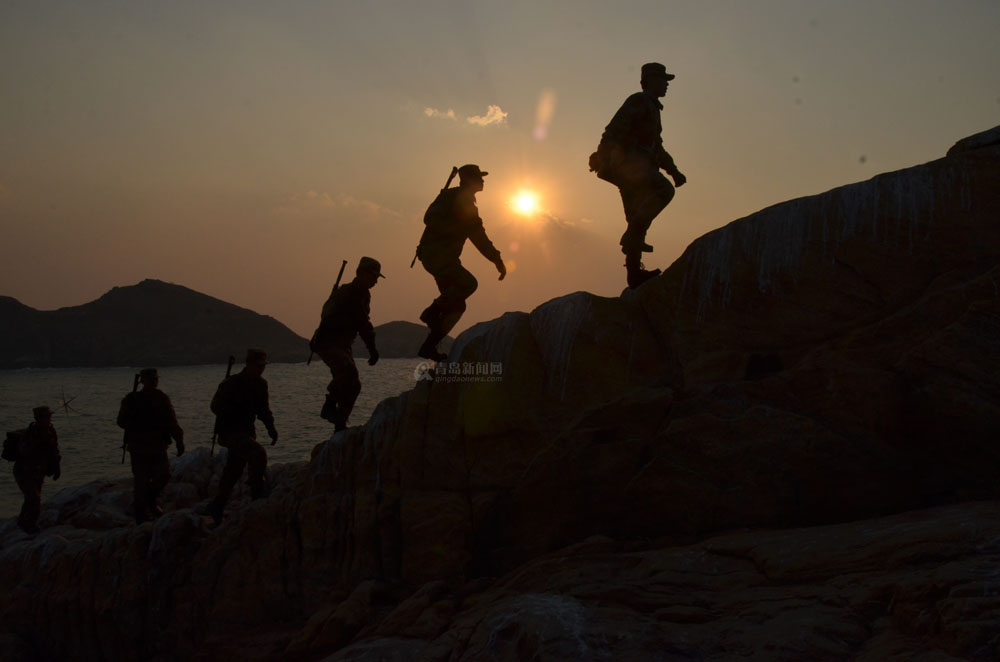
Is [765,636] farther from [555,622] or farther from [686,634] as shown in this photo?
[555,622]

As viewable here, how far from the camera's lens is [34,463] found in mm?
11070

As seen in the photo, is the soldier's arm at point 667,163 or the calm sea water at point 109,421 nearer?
the soldier's arm at point 667,163

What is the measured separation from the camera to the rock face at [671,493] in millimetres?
3809

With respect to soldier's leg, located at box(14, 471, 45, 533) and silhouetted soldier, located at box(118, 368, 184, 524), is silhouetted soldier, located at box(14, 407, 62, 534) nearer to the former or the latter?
soldier's leg, located at box(14, 471, 45, 533)

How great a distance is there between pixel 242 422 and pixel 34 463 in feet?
17.4

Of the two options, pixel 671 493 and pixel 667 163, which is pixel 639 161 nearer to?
pixel 667 163

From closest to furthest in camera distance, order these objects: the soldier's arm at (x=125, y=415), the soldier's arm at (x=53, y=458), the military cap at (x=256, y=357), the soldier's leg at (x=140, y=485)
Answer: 1. the military cap at (x=256, y=357)
2. the soldier's arm at (x=125, y=415)
3. the soldier's leg at (x=140, y=485)
4. the soldier's arm at (x=53, y=458)

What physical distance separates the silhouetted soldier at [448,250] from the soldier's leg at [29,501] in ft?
24.4

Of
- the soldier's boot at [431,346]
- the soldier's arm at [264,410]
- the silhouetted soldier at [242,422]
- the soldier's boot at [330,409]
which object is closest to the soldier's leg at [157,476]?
the silhouetted soldier at [242,422]

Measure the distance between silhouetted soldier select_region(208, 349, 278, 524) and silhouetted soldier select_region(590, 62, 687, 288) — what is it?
176 inches

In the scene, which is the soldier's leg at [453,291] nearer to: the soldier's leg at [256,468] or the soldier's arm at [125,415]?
the soldier's leg at [256,468]

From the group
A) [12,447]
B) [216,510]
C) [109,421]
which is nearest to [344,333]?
[216,510]

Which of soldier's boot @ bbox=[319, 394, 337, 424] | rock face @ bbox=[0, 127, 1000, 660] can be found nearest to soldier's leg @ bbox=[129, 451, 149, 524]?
rock face @ bbox=[0, 127, 1000, 660]

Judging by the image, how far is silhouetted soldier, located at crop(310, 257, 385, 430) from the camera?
26.7ft
